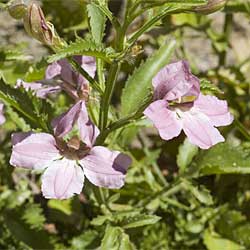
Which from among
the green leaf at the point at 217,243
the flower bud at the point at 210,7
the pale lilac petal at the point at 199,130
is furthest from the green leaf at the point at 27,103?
the green leaf at the point at 217,243

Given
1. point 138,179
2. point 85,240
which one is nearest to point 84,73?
point 85,240

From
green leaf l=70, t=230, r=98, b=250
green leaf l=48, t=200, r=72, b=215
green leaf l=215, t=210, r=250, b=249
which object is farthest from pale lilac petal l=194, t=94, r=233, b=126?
green leaf l=48, t=200, r=72, b=215

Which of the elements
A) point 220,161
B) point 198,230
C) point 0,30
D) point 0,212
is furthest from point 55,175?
point 0,30

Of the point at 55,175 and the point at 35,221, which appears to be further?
the point at 35,221

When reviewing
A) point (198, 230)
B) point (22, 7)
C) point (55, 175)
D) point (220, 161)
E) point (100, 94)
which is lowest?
point (198, 230)

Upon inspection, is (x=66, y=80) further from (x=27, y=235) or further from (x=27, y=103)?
(x=27, y=235)

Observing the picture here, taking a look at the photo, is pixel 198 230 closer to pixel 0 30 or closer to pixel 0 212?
pixel 0 212

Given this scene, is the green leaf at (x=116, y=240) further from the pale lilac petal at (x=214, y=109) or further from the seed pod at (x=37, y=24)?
the seed pod at (x=37, y=24)

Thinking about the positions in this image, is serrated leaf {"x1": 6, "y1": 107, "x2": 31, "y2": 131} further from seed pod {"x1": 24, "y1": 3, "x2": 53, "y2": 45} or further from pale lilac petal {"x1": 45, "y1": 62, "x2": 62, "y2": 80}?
seed pod {"x1": 24, "y1": 3, "x2": 53, "y2": 45}
